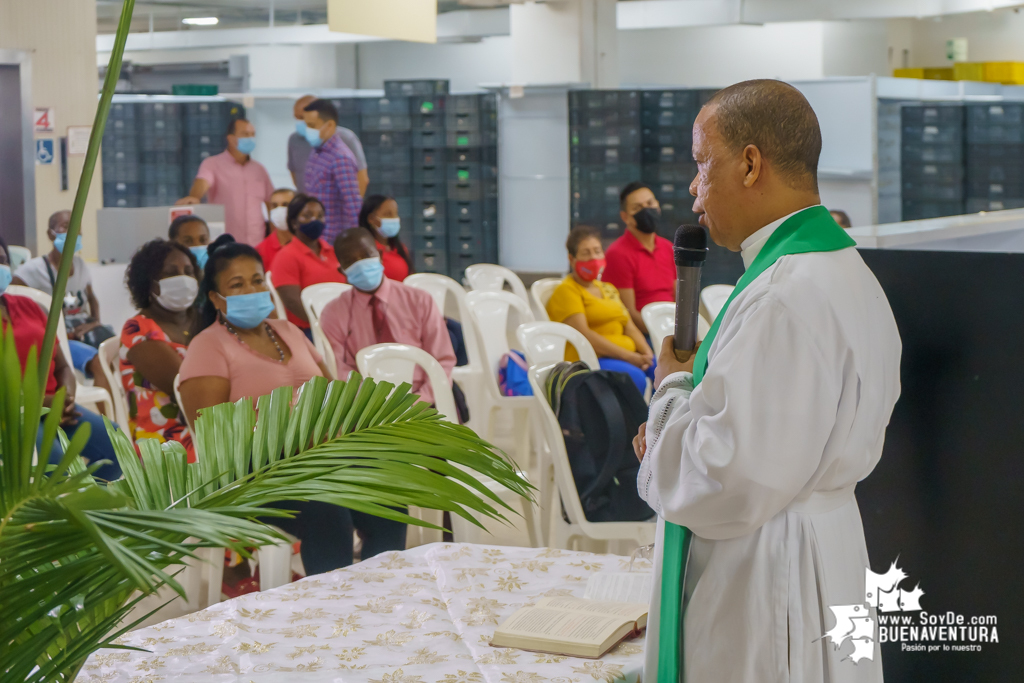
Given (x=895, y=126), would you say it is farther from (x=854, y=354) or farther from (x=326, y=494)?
(x=326, y=494)

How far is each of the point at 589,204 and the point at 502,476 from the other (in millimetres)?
7739

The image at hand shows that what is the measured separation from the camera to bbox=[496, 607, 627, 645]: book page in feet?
5.53

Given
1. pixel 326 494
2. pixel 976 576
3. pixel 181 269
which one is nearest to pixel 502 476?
pixel 326 494

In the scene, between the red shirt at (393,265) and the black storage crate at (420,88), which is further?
the black storage crate at (420,88)

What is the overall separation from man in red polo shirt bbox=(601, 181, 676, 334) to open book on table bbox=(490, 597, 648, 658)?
160 inches

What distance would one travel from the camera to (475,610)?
1877 mm

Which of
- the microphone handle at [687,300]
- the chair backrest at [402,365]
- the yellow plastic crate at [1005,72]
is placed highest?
the yellow plastic crate at [1005,72]

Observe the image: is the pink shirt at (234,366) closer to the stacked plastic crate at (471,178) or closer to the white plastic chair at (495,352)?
the white plastic chair at (495,352)

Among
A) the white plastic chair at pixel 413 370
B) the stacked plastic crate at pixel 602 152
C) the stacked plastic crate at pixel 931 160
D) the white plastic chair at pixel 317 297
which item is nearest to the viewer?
the white plastic chair at pixel 413 370

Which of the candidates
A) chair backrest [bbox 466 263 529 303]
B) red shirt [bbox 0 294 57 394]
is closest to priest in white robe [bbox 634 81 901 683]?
red shirt [bbox 0 294 57 394]

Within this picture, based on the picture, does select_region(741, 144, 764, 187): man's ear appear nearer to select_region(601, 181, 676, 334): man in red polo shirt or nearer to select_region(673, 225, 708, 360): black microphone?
select_region(673, 225, 708, 360): black microphone

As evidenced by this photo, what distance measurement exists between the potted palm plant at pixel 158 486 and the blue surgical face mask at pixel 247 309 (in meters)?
2.06

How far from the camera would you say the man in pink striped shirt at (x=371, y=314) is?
457 centimetres

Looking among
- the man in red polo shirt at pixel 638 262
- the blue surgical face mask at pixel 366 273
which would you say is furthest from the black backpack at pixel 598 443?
the man in red polo shirt at pixel 638 262
